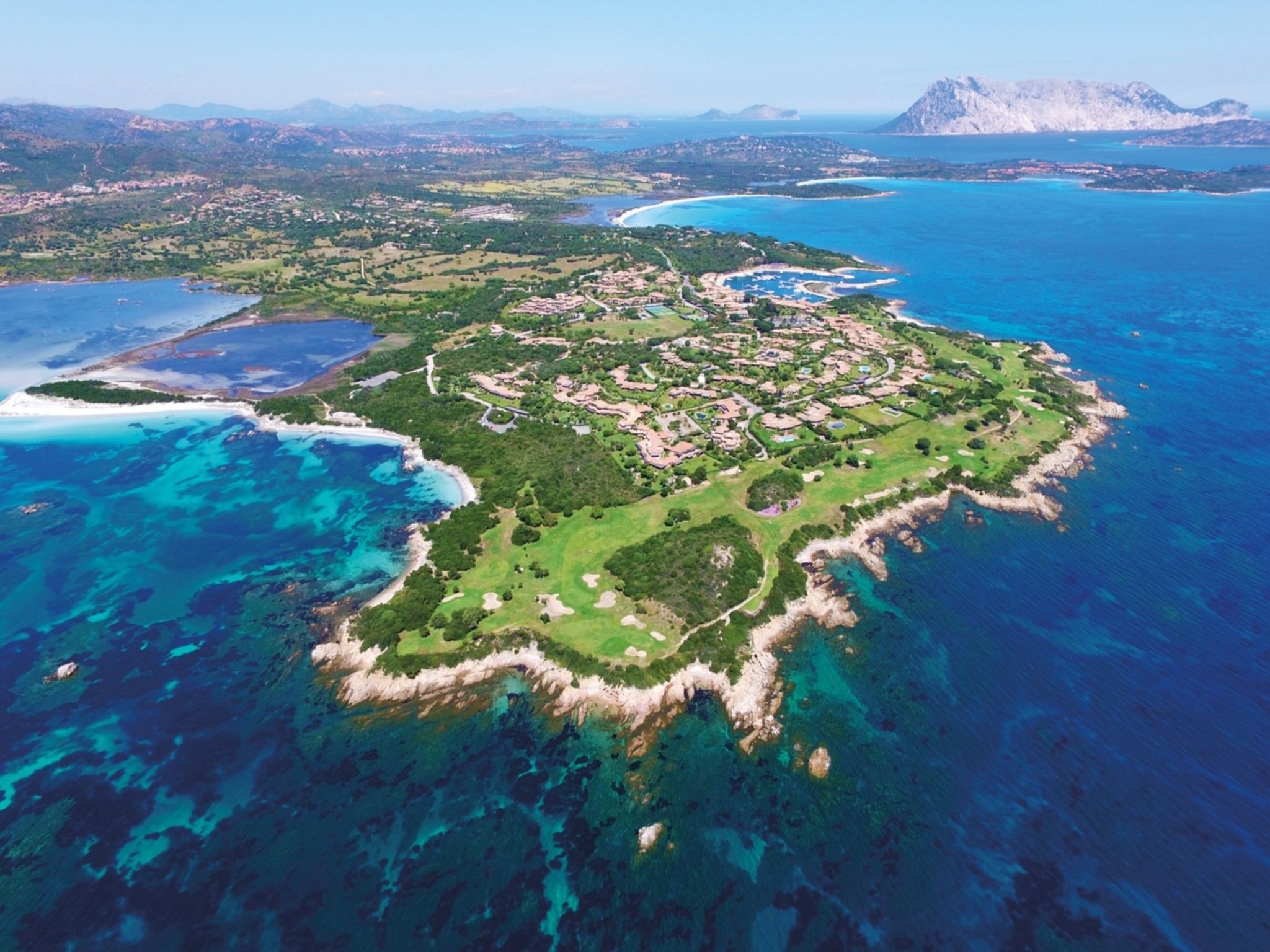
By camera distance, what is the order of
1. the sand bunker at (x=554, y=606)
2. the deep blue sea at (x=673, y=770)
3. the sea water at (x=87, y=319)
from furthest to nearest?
the sea water at (x=87, y=319) → the sand bunker at (x=554, y=606) → the deep blue sea at (x=673, y=770)

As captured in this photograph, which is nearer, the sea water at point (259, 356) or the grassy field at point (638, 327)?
the sea water at point (259, 356)

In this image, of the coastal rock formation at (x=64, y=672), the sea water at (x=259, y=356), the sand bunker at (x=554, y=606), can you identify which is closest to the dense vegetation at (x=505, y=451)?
the sand bunker at (x=554, y=606)

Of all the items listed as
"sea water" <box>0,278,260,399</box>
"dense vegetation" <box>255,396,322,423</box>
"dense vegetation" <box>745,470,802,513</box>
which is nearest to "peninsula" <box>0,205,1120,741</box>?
"dense vegetation" <box>745,470,802,513</box>

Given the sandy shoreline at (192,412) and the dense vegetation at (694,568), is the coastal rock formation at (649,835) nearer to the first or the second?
the dense vegetation at (694,568)

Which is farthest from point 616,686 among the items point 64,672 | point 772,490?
point 64,672

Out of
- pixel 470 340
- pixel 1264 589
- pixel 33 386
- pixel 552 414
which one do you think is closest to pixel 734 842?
pixel 1264 589

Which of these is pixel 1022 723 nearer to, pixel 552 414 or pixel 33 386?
pixel 552 414

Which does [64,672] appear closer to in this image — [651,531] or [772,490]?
[651,531]
